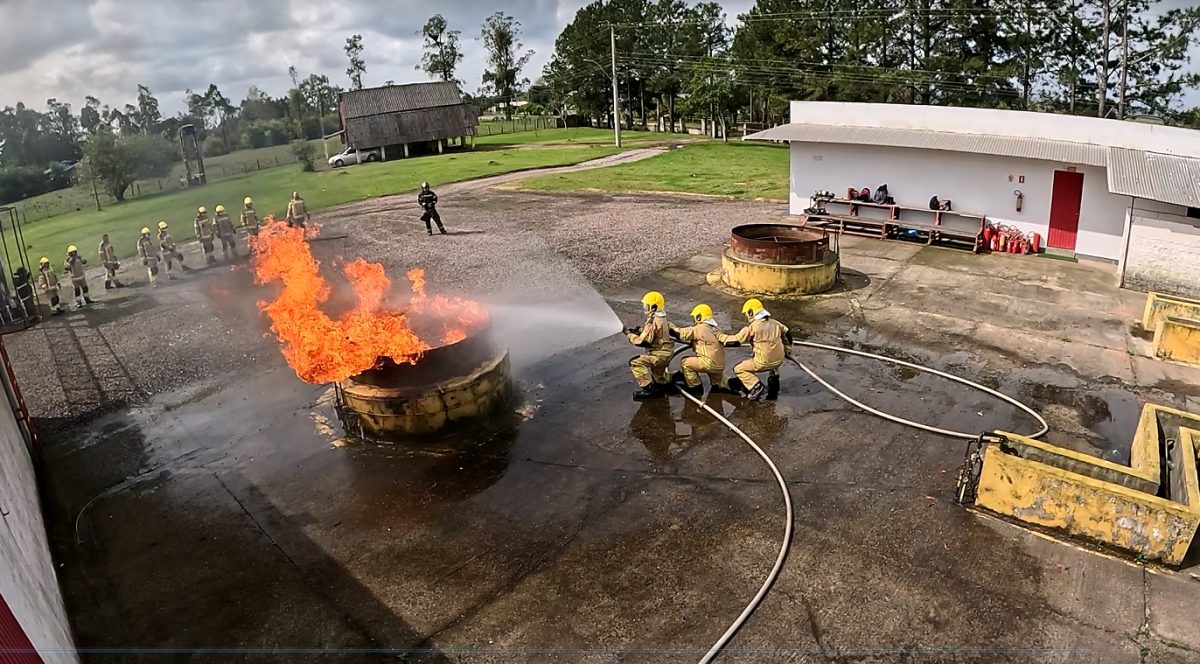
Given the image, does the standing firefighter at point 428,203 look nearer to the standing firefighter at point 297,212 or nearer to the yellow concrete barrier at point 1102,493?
the standing firefighter at point 297,212

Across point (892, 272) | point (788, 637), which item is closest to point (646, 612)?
point (788, 637)

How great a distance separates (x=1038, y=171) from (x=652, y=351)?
13.2 metres

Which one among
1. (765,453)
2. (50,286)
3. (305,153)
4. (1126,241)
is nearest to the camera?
(765,453)

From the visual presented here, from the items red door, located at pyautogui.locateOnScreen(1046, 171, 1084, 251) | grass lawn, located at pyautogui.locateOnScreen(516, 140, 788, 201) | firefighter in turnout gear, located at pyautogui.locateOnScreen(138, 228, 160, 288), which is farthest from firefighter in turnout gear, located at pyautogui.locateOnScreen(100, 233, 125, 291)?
red door, located at pyautogui.locateOnScreen(1046, 171, 1084, 251)

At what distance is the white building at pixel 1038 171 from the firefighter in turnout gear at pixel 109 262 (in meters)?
17.7

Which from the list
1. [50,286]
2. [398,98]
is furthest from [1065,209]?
[398,98]

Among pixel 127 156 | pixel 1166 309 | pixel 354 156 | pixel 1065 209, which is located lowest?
pixel 1166 309

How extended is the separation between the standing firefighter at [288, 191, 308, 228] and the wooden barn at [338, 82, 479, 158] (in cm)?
2557

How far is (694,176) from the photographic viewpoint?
31.9 metres

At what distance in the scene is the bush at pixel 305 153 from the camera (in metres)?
14.8

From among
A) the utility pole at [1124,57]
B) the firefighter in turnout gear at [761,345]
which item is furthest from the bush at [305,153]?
the utility pole at [1124,57]

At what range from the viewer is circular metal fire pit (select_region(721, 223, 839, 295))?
1506 centimetres

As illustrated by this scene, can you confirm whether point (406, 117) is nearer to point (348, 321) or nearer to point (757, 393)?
point (348, 321)

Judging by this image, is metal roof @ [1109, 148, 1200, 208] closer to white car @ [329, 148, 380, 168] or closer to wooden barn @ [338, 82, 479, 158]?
white car @ [329, 148, 380, 168]
